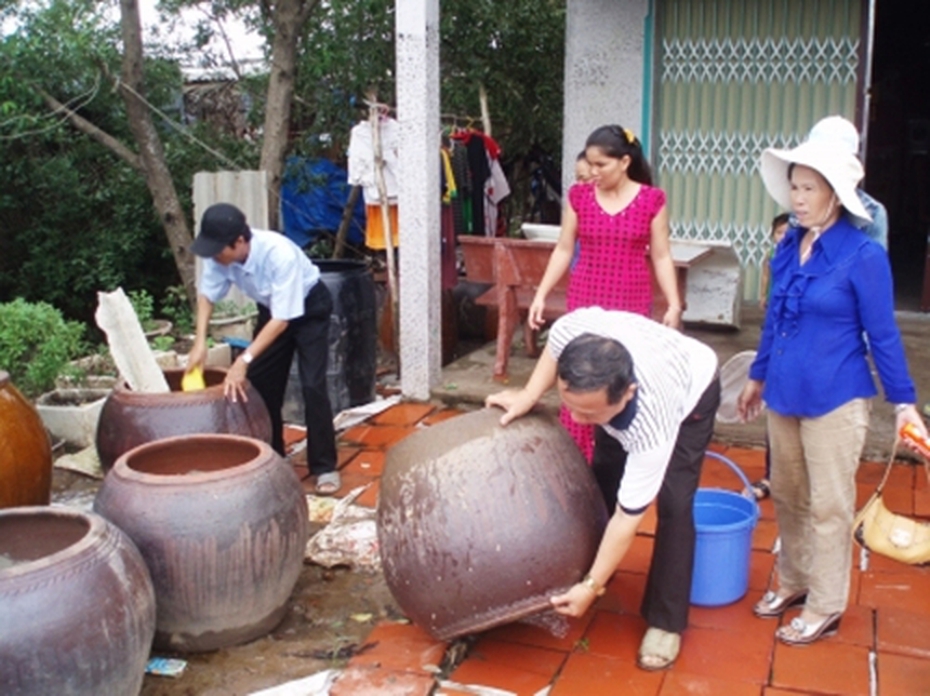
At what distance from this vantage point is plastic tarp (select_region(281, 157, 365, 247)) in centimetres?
969

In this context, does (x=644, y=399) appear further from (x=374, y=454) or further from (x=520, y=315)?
Answer: (x=520, y=315)

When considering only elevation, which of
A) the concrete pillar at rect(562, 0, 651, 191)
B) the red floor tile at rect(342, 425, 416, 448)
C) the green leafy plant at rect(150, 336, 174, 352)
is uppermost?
the concrete pillar at rect(562, 0, 651, 191)

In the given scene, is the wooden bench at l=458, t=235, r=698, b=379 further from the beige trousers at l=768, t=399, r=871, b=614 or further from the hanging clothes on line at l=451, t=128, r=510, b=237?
the beige trousers at l=768, t=399, r=871, b=614

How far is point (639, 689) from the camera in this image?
339 cm

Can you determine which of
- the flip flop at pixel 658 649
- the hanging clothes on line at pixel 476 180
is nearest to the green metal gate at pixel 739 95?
the hanging clothes on line at pixel 476 180

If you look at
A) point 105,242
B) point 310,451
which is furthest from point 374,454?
point 105,242

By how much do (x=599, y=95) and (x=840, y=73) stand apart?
1800 millimetres

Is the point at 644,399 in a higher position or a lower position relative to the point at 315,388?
higher

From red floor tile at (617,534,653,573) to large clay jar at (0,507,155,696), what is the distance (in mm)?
1973

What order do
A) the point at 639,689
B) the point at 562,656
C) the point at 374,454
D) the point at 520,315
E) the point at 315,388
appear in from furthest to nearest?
the point at 520,315 → the point at 374,454 → the point at 315,388 → the point at 562,656 → the point at 639,689

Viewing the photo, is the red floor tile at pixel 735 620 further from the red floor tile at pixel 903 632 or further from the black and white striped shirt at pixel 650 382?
the black and white striped shirt at pixel 650 382

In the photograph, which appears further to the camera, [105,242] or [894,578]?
[105,242]

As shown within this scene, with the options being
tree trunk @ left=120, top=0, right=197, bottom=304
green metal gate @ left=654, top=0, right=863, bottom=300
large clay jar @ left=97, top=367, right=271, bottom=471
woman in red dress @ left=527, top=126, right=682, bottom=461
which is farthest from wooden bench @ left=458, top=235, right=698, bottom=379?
tree trunk @ left=120, top=0, right=197, bottom=304

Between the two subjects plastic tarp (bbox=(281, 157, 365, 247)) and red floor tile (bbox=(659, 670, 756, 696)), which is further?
plastic tarp (bbox=(281, 157, 365, 247))
